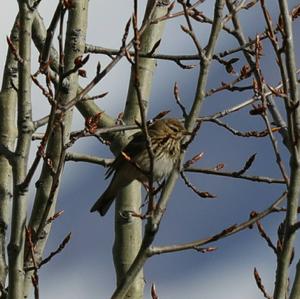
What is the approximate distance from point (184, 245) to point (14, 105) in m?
3.22

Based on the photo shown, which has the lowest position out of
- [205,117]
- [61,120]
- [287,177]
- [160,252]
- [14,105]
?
[160,252]

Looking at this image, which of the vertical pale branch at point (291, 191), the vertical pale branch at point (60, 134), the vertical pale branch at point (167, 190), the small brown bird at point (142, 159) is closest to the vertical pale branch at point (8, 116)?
the vertical pale branch at point (60, 134)

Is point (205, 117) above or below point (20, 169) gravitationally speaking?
above

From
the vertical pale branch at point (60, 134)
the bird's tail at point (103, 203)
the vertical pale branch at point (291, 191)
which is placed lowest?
the vertical pale branch at point (291, 191)

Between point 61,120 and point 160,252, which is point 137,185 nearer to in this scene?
point 61,120

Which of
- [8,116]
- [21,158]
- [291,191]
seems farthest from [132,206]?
[291,191]

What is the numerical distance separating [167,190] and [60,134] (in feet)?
5.09

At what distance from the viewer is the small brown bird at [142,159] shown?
27.8ft

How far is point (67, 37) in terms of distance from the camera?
6492 millimetres

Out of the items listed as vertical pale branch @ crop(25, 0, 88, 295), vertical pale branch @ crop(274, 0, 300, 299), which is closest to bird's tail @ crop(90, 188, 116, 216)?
vertical pale branch @ crop(25, 0, 88, 295)

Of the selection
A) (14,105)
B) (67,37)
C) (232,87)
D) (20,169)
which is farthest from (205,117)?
(20,169)

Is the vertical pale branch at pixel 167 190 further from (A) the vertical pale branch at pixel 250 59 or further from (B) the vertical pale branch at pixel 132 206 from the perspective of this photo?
(B) the vertical pale branch at pixel 132 206

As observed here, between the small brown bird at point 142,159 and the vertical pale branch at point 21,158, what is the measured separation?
3186mm

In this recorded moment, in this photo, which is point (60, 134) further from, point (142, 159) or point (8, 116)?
point (142, 159)
